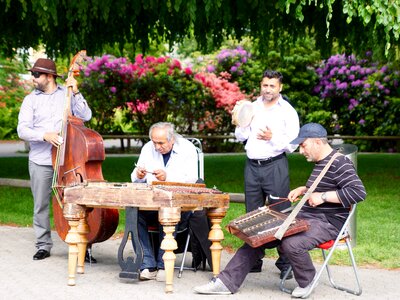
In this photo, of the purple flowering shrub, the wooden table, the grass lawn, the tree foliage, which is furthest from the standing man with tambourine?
the purple flowering shrub

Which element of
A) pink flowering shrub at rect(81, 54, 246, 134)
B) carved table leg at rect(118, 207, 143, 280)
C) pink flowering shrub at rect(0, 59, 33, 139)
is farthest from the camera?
pink flowering shrub at rect(0, 59, 33, 139)

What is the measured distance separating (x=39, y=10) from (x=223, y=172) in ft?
20.5

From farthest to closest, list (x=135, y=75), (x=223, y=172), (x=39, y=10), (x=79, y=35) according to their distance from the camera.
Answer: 1. (x=135, y=75)
2. (x=223, y=172)
3. (x=79, y=35)
4. (x=39, y=10)

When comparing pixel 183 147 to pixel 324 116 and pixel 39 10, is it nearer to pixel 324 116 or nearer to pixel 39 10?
pixel 39 10

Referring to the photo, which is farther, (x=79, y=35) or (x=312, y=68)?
(x=312, y=68)

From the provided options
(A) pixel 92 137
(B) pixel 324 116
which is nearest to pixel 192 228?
(A) pixel 92 137

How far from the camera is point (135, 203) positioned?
7.27 m

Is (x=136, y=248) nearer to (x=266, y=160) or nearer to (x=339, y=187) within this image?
(x=266, y=160)

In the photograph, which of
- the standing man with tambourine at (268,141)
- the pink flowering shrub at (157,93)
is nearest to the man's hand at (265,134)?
the standing man with tambourine at (268,141)

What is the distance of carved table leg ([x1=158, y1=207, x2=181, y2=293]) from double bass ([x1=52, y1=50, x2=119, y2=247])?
1097mm

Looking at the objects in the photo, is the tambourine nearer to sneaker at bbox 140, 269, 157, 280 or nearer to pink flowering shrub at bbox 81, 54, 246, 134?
sneaker at bbox 140, 269, 157, 280

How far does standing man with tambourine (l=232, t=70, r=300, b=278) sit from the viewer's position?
7770 mm

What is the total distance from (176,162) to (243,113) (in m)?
0.78

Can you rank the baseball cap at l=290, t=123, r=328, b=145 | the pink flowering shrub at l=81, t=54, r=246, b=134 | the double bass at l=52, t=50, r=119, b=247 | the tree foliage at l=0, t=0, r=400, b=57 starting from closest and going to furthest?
1. the baseball cap at l=290, t=123, r=328, b=145
2. the double bass at l=52, t=50, r=119, b=247
3. the tree foliage at l=0, t=0, r=400, b=57
4. the pink flowering shrub at l=81, t=54, r=246, b=134
